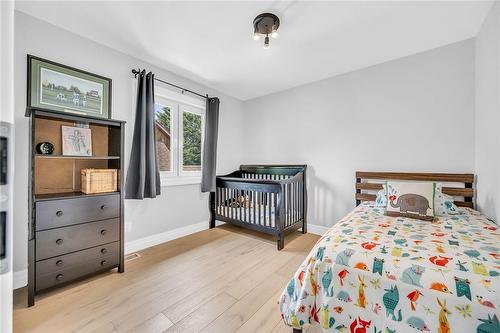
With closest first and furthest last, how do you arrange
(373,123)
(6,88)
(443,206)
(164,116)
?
(6,88), (443,206), (373,123), (164,116)

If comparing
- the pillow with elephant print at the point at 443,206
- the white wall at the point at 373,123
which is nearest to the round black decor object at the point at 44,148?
the white wall at the point at 373,123

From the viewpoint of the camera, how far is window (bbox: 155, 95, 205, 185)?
9.53ft

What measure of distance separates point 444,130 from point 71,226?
3.69 metres

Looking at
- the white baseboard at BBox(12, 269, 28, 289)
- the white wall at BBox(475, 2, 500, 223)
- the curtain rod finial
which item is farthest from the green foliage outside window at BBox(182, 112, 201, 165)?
the white wall at BBox(475, 2, 500, 223)

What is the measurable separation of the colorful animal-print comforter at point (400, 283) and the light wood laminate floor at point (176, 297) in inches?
18.0

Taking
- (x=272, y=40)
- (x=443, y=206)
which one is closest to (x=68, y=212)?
(x=272, y=40)

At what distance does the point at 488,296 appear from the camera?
2.75ft

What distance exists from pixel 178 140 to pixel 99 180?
1.26m

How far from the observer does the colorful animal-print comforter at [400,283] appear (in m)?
0.87

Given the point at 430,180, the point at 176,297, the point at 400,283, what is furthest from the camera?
the point at 430,180

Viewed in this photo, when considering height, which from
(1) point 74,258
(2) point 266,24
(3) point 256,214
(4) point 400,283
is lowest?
(1) point 74,258

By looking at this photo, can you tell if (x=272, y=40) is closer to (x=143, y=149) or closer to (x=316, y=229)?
(x=143, y=149)

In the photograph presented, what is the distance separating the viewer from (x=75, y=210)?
1.80m

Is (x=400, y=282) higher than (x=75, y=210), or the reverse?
(x=75, y=210)
